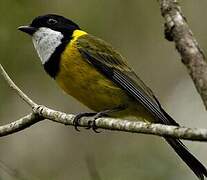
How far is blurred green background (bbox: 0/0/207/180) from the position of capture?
6.98 metres

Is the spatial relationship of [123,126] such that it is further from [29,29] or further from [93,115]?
[29,29]

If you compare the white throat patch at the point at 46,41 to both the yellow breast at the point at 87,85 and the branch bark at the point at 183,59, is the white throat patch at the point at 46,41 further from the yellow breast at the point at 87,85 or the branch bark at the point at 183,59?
the branch bark at the point at 183,59

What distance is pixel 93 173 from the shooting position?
3830 millimetres

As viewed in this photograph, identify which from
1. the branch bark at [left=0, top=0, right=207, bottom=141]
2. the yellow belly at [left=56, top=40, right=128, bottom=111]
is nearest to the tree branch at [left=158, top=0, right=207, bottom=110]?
the branch bark at [left=0, top=0, right=207, bottom=141]

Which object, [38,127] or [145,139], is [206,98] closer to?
[145,139]

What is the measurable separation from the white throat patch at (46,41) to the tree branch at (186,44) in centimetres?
188

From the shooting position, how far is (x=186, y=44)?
3.02m

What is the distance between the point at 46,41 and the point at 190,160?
4.49 ft

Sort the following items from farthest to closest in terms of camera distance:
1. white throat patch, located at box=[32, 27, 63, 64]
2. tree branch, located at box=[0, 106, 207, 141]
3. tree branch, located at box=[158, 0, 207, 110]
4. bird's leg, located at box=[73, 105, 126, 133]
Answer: white throat patch, located at box=[32, 27, 63, 64] < bird's leg, located at box=[73, 105, 126, 133] < tree branch, located at box=[0, 106, 207, 141] < tree branch, located at box=[158, 0, 207, 110]

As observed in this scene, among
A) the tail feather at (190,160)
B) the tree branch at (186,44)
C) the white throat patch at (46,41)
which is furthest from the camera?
the white throat patch at (46,41)

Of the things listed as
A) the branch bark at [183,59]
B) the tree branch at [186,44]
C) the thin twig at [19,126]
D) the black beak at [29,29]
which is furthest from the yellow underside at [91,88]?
the tree branch at [186,44]

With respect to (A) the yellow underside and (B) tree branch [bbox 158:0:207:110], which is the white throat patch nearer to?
(A) the yellow underside

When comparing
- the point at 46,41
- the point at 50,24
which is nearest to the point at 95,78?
the point at 46,41

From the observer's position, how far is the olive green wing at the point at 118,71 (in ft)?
15.3
